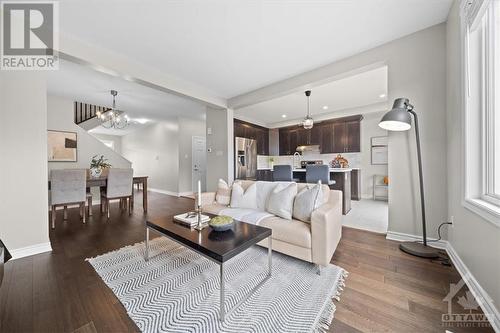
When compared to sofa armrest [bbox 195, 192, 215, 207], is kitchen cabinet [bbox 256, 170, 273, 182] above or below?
above

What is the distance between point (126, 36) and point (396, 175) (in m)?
3.79

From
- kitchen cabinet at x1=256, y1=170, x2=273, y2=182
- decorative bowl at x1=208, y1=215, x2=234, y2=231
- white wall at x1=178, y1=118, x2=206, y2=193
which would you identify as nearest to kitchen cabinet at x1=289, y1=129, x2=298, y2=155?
kitchen cabinet at x1=256, y1=170, x2=273, y2=182

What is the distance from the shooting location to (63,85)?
371 cm

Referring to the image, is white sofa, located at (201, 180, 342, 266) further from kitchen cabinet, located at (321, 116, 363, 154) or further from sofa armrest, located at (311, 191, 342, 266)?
kitchen cabinet, located at (321, 116, 363, 154)

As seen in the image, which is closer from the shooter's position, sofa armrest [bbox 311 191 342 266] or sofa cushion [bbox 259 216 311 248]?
sofa armrest [bbox 311 191 342 266]

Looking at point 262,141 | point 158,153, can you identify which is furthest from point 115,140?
point 262,141

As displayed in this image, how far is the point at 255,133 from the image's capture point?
6.24 metres

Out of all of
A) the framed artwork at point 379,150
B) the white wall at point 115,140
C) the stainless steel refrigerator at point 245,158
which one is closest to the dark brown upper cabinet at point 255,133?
the stainless steel refrigerator at point 245,158

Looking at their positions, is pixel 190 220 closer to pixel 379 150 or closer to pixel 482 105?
pixel 482 105

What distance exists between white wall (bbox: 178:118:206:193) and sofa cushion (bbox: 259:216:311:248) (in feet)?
15.8

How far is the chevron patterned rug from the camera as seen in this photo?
1.21m

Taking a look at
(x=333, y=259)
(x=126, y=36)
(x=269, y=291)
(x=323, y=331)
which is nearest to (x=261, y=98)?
(x=126, y=36)

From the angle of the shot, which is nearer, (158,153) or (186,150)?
(186,150)

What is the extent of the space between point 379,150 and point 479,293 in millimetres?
4674
